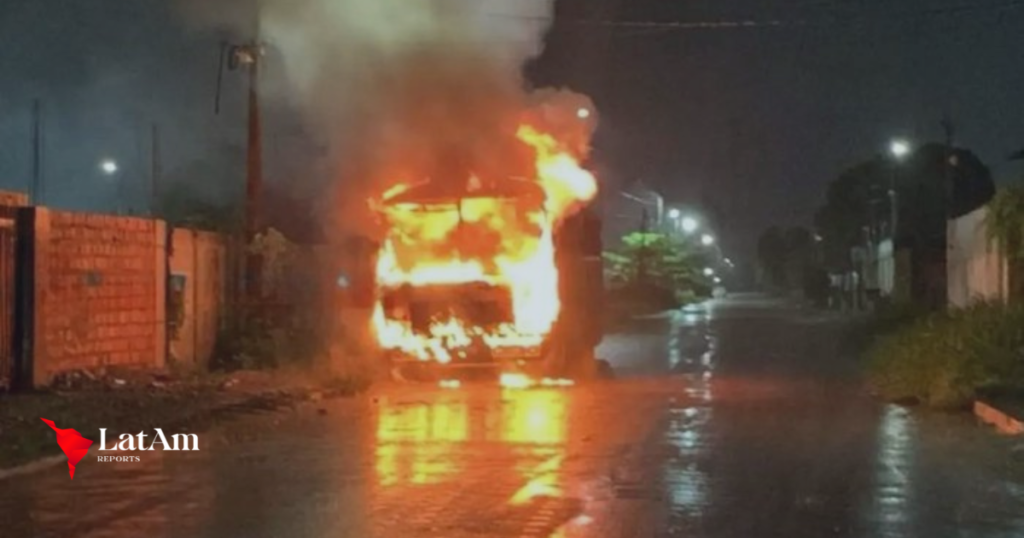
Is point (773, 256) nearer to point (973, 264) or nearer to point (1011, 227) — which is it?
point (973, 264)

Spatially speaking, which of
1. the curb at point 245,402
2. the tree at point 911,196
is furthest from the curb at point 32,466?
the tree at point 911,196

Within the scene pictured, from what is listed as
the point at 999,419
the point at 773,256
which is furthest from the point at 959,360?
the point at 773,256

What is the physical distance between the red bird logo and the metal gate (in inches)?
154

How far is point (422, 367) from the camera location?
1081 inches

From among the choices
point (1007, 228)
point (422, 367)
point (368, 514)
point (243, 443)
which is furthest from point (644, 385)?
point (368, 514)

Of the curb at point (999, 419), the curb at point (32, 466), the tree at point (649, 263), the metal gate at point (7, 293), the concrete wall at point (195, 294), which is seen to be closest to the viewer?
the curb at point (32, 466)

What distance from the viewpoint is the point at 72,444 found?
55.0 ft

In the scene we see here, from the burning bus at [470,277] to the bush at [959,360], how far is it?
5.79 metres

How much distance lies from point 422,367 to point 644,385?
378cm

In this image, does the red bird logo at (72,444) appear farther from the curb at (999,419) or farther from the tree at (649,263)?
the tree at (649,263)

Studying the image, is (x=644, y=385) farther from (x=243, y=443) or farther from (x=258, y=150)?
(x=243, y=443)

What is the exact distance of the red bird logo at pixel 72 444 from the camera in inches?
631

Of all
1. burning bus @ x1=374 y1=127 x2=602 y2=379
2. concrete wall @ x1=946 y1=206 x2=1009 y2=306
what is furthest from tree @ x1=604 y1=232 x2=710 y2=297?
burning bus @ x1=374 y1=127 x2=602 y2=379

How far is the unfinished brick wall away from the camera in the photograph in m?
22.3
